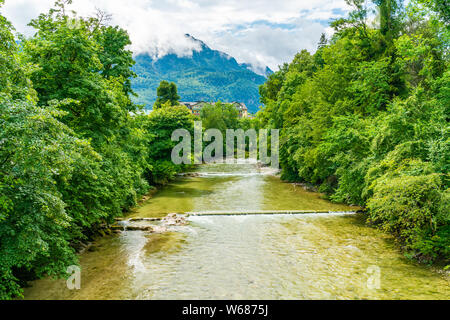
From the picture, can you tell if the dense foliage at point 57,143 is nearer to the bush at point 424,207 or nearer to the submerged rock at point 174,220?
the submerged rock at point 174,220

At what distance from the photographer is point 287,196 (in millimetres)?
Answer: 25688

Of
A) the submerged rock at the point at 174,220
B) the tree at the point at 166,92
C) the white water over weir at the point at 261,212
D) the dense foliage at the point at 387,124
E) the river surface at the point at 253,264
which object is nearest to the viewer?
the river surface at the point at 253,264

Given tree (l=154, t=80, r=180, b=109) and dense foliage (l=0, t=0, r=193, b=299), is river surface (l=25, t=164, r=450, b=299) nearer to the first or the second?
dense foliage (l=0, t=0, r=193, b=299)

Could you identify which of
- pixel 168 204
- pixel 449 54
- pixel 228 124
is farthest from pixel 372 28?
pixel 228 124

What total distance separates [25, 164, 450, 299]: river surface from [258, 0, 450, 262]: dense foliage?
5.39 ft

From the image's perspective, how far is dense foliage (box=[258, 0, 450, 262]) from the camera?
1163cm

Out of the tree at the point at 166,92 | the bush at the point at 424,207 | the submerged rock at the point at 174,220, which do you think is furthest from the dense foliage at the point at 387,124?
the tree at the point at 166,92

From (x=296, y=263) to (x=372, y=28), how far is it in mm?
18414

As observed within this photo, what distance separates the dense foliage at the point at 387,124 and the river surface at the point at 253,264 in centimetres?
164

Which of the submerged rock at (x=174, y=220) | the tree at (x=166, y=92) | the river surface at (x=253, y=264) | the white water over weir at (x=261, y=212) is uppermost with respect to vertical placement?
the tree at (x=166, y=92)

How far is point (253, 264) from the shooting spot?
12.2 m

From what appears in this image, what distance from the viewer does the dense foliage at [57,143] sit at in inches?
288

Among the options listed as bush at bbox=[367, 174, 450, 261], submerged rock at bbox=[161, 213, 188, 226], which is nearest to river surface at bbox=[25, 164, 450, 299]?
submerged rock at bbox=[161, 213, 188, 226]
